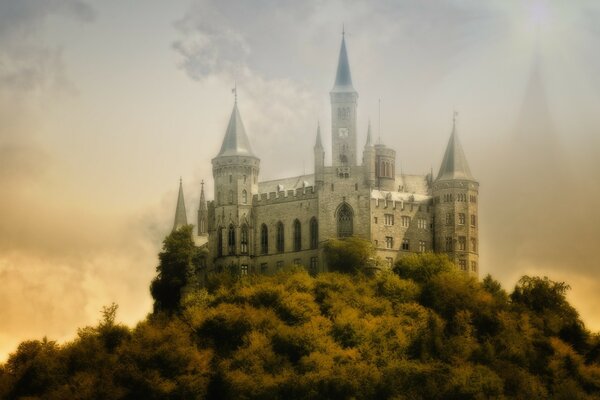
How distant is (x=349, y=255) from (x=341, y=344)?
13.6 meters

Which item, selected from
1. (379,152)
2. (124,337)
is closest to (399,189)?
(379,152)

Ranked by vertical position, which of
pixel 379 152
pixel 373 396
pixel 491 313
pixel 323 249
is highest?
pixel 379 152

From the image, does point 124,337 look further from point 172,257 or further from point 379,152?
point 379,152

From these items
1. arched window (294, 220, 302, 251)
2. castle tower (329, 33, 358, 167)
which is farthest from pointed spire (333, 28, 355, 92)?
arched window (294, 220, 302, 251)

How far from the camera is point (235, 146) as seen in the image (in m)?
120

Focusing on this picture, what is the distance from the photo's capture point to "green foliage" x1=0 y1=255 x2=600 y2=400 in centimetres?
9388

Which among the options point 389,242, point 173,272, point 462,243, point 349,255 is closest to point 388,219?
point 389,242

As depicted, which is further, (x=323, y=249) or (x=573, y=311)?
(x=323, y=249)

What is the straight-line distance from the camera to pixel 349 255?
362 ft

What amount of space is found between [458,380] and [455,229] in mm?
24781

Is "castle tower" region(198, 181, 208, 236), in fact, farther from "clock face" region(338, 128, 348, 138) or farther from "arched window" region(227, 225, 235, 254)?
"clock face" region(338, 128, 348, 138)

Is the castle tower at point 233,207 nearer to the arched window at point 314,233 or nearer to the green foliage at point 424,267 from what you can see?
the arched window at point 314,233

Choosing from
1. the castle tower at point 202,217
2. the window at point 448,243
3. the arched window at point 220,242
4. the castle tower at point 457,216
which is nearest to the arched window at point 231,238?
the arched window at point 220,242

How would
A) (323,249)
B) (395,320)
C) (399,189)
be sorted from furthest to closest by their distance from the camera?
(399,189), (323,249), (395,320)
